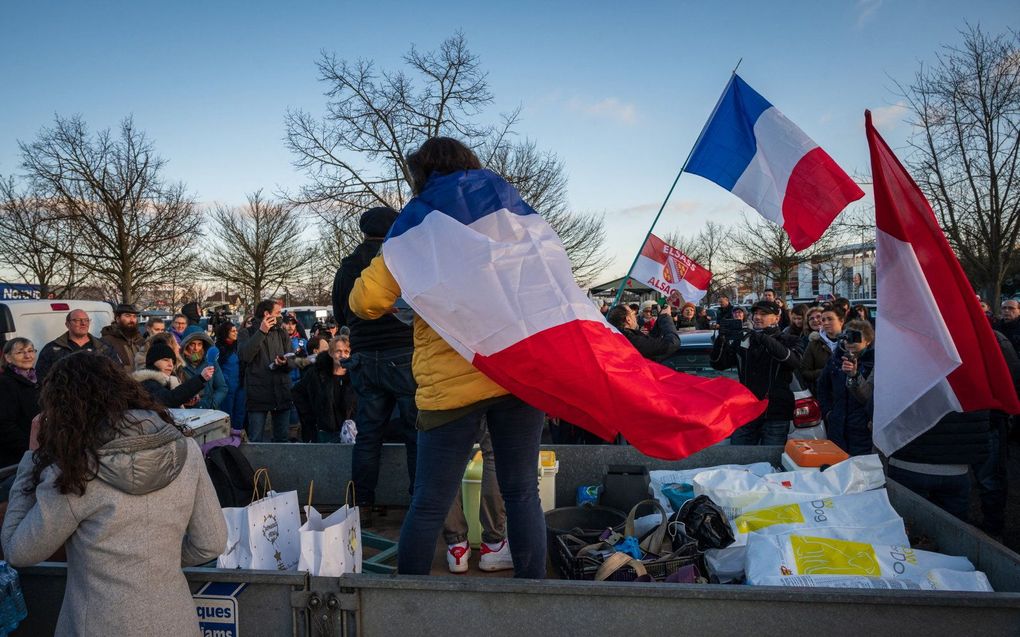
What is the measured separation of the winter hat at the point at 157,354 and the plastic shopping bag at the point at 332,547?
11.6 ft

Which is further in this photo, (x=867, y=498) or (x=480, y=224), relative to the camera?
(x=867, y=498)

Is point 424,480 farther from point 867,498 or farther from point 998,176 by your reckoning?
point 998,176

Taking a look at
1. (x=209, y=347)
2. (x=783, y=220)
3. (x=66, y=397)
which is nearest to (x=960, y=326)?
(x=783, y=220)

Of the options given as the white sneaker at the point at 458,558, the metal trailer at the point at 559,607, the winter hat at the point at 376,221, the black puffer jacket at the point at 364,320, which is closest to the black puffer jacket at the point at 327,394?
the black puffer jacket at the point at 364,320

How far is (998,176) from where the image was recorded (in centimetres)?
1482

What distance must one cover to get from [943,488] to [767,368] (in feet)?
7.03

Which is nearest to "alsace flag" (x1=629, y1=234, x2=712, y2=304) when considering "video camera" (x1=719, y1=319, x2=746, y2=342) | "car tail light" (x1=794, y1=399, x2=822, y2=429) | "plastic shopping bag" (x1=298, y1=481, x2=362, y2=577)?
"video camera" (x1=719, y1=319, x2=746, y2=342)

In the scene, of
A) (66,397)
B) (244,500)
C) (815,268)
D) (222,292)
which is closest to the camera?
(66,397)

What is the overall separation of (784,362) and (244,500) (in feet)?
15.2

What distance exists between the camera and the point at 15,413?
16.2 feet

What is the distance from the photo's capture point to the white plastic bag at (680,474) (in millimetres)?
4169

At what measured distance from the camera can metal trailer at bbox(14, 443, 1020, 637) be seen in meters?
2.04

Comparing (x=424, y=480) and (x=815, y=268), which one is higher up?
(x=815, y=268)

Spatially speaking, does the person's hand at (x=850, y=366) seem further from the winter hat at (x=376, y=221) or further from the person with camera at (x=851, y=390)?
the winter hat at (x=376, y=221)
